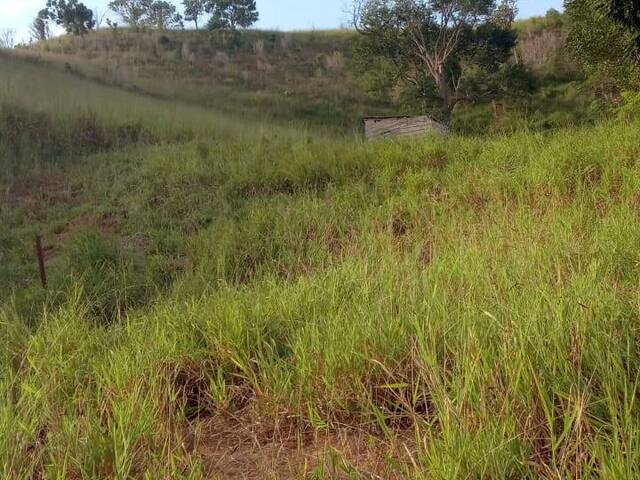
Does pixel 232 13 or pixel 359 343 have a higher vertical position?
pixel 232 13

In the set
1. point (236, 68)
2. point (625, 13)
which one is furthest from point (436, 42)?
point (625, 13)

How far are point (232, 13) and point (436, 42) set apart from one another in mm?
25000

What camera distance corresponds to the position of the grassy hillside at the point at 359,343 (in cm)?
160

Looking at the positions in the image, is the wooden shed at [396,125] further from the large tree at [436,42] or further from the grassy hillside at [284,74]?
the large tree at [436,42]

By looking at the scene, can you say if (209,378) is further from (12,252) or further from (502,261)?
(12,252)

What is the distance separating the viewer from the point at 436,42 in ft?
85.1

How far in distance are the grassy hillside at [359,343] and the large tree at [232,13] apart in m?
42.9

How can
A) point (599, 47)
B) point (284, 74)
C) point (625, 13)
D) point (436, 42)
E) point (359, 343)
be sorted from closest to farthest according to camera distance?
point (359, 343), point (625, 13), point (599, 47), point (436, 42), point (284, 74)

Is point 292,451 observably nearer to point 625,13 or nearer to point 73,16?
point 625,13

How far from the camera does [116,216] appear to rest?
24.7ft

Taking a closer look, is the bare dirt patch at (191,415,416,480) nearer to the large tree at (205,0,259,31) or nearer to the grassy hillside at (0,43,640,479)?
the grassy hillside at (0,43,640,479)

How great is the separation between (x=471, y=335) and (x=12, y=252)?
19.9ft

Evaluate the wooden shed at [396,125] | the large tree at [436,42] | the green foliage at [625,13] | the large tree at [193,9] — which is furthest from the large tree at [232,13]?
the green foliage at [625,13]

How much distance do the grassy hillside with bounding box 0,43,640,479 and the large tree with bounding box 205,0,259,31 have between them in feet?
141
